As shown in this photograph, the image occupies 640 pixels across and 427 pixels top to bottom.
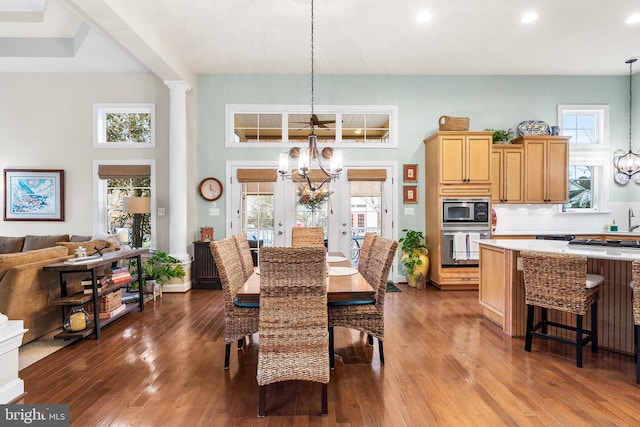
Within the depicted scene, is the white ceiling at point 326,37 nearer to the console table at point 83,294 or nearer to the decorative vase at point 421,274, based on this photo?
the console table at point 83,294

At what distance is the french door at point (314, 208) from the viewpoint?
18.2ft

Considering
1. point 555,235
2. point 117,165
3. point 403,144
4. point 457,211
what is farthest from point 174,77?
point 555,235

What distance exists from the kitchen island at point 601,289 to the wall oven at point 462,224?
4.68 ft

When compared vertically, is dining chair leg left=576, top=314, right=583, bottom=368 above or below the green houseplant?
below

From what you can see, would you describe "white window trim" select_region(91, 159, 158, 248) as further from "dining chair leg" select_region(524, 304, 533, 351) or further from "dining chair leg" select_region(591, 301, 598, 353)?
"dining chair leg" select_region(591, 301, 598, 353)

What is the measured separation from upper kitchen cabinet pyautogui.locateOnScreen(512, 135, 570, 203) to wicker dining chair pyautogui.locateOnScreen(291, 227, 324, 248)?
354 centimetres

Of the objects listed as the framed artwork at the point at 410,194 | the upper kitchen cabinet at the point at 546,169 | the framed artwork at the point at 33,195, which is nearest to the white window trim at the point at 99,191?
the framed artwork at the point at 33,195

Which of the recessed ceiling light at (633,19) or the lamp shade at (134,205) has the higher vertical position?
the recessed ceiling light at (633,19)

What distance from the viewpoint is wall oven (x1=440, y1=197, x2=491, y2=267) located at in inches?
199

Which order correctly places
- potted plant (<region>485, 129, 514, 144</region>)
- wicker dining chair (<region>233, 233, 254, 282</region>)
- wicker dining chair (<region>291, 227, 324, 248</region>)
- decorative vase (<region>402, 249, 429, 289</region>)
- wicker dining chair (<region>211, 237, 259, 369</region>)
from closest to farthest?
wicker dining chair (<region>211, 237, 259, 369</region>) < wicker dining chair (<region>233, 233, 254, 282</region>) < wicker dining chair (<region>291, 227, 324, 248</region>) < decorative vase (<region>402, 249, 429, 289</region>) < potted plant (<region>485, 129, 514, 144</region>)

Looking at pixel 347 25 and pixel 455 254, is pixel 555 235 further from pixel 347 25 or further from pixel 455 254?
pixel 347 25

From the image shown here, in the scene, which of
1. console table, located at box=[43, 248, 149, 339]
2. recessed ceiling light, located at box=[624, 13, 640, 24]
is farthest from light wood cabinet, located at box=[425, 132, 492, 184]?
console table, located at box=[43, 248, 149, 339]

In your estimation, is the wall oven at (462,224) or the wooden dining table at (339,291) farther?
the wall oven at (462,224)

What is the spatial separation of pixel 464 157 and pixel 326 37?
2.70 m
